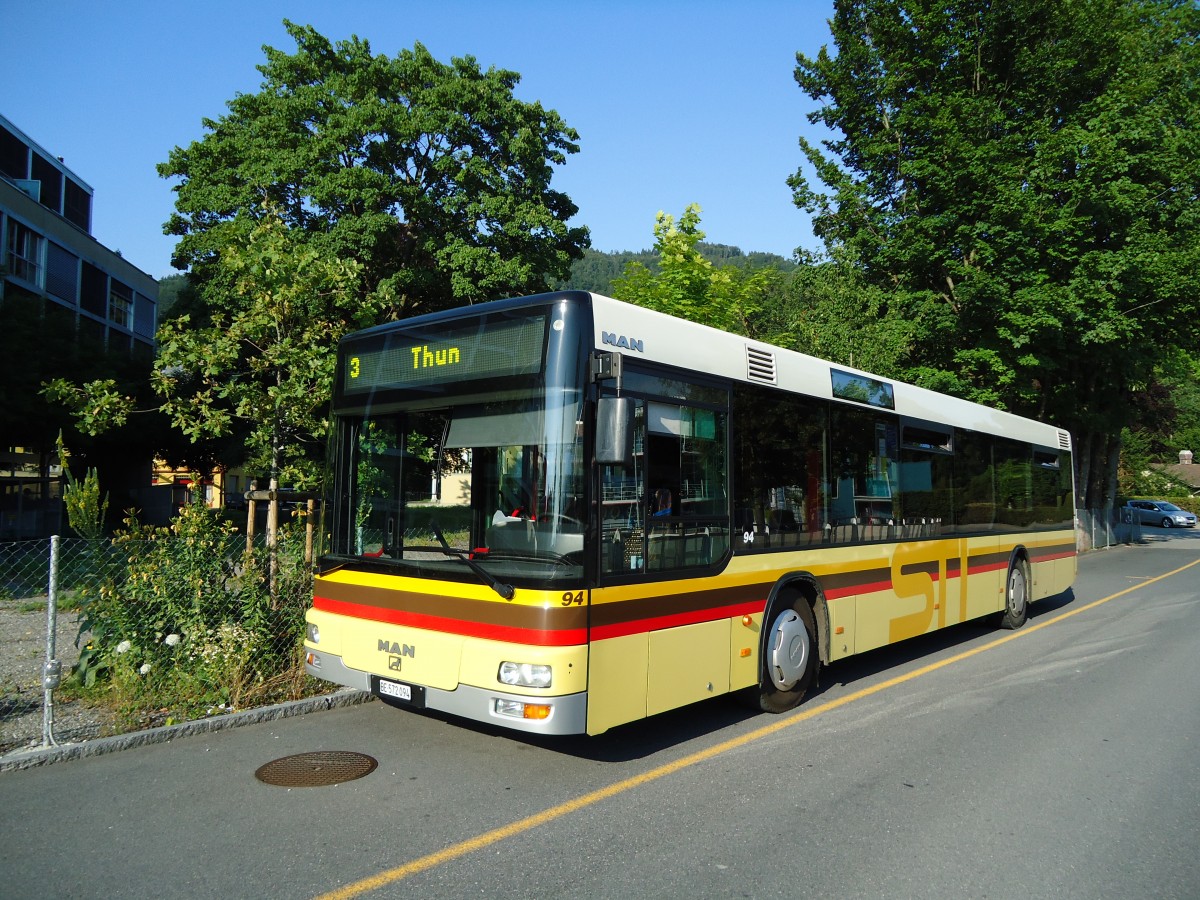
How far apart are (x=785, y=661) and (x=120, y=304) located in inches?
1961

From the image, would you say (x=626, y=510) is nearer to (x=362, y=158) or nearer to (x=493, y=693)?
(x=493, y=693)

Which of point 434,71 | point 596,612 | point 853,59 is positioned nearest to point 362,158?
point 434,71

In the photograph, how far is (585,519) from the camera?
5.14m

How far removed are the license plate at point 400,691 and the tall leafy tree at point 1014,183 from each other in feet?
62.0

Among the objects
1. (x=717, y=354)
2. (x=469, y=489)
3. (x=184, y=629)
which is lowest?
(x=184, y=629)

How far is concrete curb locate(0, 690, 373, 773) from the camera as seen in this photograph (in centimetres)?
552

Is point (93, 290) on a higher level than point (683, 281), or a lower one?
higher

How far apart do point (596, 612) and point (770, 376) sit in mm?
2869

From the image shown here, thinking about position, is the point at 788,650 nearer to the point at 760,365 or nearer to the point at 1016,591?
the point at 760,365

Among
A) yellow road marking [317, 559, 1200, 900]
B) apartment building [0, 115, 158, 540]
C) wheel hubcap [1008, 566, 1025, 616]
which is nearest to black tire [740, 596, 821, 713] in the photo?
yellow road marking [317, 559, 1200, 900]

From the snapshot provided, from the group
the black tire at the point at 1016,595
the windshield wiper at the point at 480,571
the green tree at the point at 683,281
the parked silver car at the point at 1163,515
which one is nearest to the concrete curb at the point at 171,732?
the windshield wiper at the point at 480,571

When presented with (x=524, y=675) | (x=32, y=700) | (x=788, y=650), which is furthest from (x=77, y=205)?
(x=524, y=675)

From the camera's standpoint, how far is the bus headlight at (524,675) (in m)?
5.00

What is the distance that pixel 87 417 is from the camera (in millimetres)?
8156
